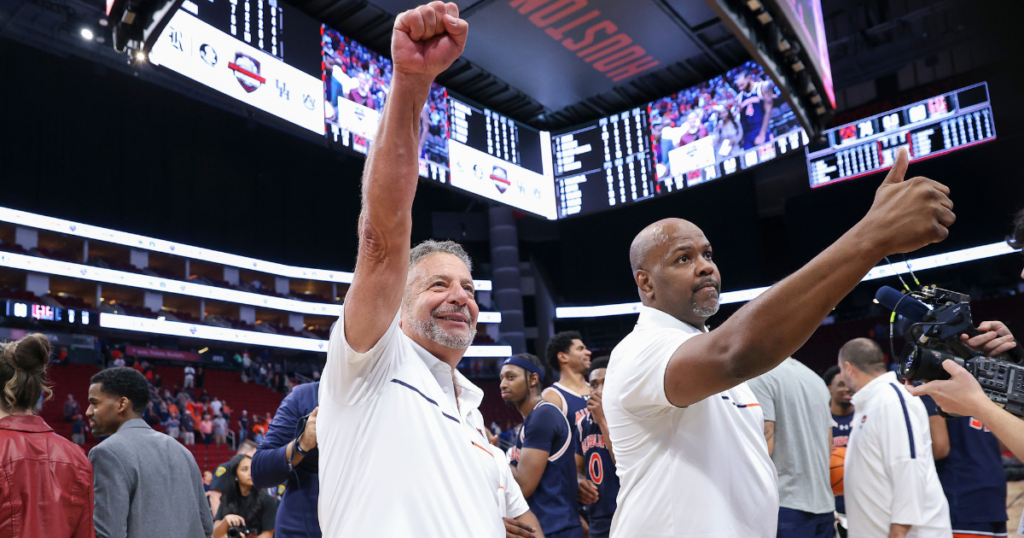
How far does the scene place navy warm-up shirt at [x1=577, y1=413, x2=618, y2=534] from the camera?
4191 mm

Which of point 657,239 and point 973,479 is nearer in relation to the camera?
point 657,239

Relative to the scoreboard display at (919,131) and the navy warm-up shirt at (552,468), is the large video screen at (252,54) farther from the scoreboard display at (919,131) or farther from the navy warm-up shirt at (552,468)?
the scoreboard display at (919,131)

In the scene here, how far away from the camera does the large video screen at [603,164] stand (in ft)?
42.9

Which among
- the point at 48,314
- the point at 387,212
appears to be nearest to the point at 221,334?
the point at 48,314

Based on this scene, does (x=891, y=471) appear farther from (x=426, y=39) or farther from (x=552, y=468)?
(x=426, y=39)

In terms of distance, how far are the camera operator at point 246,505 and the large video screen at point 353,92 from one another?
5.15 metres

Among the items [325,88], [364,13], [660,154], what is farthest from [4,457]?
[660,154]

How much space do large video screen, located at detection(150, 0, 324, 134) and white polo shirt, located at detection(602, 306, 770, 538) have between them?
6.63 metres

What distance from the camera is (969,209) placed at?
1727 cm

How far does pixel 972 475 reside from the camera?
404cm

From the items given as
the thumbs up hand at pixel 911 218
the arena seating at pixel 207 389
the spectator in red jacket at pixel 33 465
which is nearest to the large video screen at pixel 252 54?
→ the spectator in red jacket at pixel 33 465

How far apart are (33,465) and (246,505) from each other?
7.60 ft

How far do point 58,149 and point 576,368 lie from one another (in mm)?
21032

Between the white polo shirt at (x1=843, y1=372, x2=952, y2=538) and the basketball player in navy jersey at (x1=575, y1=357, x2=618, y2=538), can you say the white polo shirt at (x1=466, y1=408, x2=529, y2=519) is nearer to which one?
the basketball player in navy jersey at (x1=575, y1=357, x2=618, y2=538)
